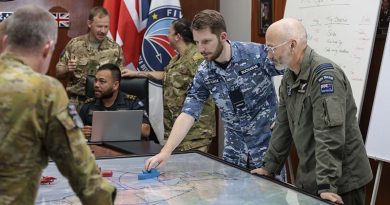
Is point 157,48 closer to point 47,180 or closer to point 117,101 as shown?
point 117,101

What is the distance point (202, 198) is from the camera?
2.05m

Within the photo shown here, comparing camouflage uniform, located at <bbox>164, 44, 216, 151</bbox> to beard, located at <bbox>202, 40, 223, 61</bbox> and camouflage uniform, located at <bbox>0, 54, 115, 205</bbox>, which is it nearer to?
beard, located at <bbox>202, 40, 223, 61</bbox>

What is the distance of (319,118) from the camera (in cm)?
208

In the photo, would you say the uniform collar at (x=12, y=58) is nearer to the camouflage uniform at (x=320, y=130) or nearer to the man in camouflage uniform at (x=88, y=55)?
the camouflage uniform at (x=320, y=130)

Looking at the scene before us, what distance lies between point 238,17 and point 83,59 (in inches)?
62.8

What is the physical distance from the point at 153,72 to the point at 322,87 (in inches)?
120

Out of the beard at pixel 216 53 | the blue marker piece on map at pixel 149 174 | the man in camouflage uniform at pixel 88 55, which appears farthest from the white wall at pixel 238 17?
the blue marker piece on map at pixel 149 174

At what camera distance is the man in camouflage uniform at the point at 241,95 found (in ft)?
9.32

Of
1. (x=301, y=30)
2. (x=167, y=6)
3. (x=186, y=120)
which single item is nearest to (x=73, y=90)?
(x=167, y=6)

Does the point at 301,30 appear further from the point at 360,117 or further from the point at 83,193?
the point at 360,117

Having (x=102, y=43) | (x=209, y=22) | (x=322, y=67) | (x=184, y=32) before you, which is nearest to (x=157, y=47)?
(x=102, y=43)

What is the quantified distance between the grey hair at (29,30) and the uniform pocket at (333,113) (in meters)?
1.14

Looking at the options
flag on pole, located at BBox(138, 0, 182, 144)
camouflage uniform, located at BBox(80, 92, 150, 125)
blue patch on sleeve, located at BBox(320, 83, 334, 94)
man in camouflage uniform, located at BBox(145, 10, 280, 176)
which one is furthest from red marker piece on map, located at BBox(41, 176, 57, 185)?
flag on pole, located at BBox(138, 0, 182, 144)

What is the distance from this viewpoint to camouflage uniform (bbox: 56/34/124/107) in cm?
474
